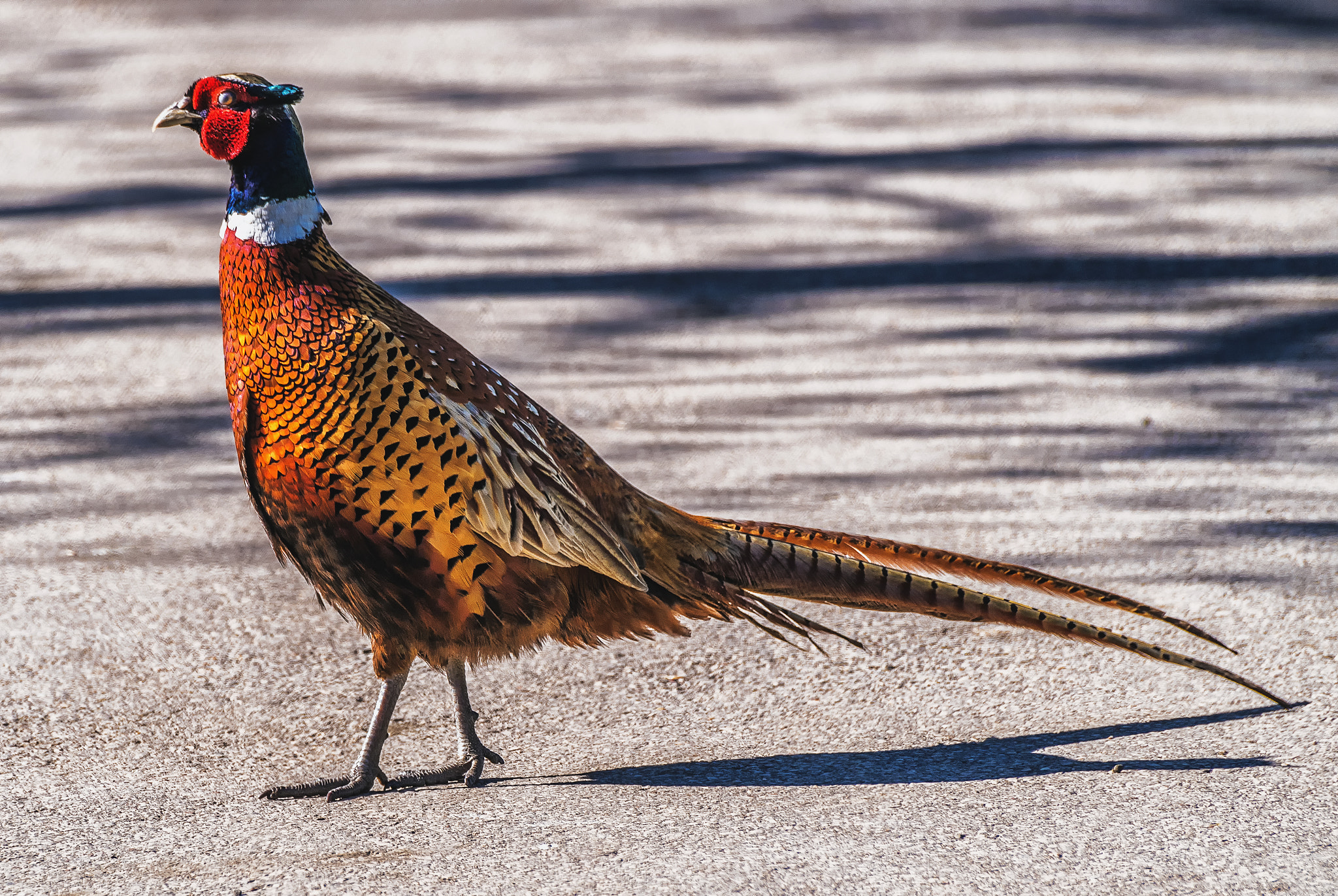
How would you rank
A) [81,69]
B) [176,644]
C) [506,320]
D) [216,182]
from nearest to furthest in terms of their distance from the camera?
[176,644]
[506,320]
[216,182]
[81,69]

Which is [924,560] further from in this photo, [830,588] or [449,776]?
[449,776]

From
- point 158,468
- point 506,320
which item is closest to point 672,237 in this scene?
point 506,320

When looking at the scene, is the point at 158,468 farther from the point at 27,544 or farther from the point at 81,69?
the point at 81,69

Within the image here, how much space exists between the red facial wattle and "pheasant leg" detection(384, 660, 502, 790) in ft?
4.36

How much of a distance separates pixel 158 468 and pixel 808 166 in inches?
200

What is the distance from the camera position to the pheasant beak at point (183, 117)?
11.3ft

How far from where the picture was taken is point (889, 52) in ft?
38.6

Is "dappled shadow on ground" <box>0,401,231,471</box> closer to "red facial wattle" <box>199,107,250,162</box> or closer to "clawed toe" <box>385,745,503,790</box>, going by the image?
"red facial wattle" <box>199,107,250,162</box>

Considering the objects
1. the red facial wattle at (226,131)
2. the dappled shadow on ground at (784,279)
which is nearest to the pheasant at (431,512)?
the red facial wattle at (226,131)

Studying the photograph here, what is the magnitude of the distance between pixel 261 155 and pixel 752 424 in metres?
2.99

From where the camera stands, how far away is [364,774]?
11.2ft

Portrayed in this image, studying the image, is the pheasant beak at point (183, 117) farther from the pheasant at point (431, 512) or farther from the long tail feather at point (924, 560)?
the long tail feather at point (924, 560)

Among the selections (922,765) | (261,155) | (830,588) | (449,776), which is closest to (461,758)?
(449,776)

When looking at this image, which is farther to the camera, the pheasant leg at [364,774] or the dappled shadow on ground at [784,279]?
the dappled shadow on ground at [784,279]
